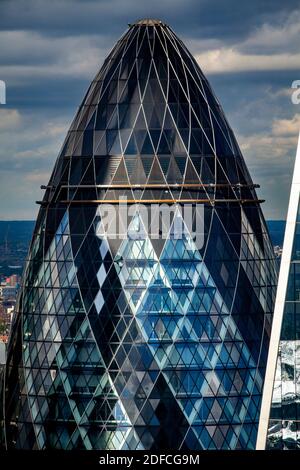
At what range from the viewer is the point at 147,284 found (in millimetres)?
71000

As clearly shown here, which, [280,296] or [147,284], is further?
[147,284]

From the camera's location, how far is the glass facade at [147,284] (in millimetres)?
70625

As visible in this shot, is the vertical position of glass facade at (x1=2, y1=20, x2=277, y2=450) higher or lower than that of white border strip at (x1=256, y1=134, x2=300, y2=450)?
higher

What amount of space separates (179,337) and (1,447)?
959 centimetres

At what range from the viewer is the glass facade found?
70.6 metres

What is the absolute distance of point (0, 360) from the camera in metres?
76.4

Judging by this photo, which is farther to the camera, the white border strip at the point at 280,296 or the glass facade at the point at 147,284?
the glass facade at the point at 147,284

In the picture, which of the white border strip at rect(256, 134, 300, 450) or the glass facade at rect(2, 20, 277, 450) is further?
the glass facade at rect(2, 20, 277, 450)

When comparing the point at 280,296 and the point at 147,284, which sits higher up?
the point at 147,284

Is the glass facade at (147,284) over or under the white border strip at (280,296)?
over
